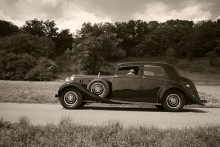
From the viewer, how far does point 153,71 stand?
810cm

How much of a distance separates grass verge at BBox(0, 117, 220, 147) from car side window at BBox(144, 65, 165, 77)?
144 inches

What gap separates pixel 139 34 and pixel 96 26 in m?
26.4

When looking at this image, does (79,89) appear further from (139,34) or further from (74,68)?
(139,34)

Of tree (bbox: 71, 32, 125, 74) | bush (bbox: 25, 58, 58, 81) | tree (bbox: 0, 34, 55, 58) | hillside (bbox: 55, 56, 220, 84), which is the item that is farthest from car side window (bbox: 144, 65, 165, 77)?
tree (bbox: 0, 34, 55, 58)

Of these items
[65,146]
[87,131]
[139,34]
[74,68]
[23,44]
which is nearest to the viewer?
[65,146]

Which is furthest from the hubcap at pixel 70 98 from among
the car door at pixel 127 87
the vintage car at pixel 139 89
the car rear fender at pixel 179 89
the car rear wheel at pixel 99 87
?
the car rear fender at pixel 179 89

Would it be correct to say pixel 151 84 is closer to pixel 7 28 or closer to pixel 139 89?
pixel 139 89

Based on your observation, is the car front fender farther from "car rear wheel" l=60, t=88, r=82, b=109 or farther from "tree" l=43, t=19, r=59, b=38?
"tree" l=43, t=19, r=59, b=38

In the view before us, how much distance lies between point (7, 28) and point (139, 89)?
71255 millimetres

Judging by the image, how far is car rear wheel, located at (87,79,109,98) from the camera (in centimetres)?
793

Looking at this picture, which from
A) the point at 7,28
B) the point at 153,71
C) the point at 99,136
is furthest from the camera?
the point at 7,28

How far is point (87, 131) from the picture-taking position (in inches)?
169

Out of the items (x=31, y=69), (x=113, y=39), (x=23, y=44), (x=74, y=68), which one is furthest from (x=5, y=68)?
(x=113, y=39)

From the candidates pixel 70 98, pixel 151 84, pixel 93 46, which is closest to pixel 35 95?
pixel 70 98
